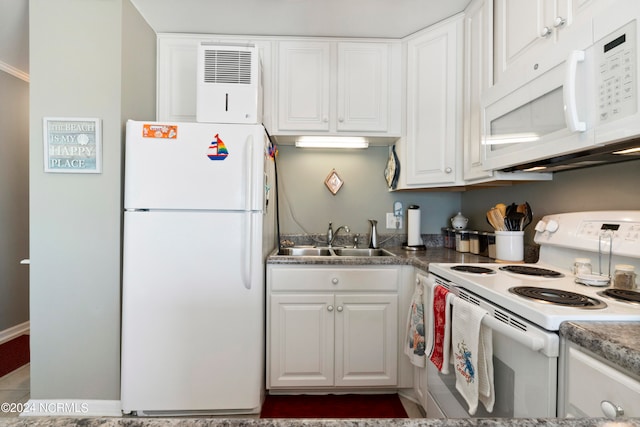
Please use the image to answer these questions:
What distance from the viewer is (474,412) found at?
1012mm

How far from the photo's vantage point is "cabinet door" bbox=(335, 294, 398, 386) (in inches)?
72.3

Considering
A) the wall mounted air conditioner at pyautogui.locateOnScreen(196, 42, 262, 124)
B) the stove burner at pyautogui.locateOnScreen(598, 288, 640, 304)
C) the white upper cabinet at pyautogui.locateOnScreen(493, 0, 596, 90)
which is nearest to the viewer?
the stove burner at pyautogui.locateOnScreen(598, 288, 640, 304)

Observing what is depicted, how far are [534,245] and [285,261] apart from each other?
1427 mm

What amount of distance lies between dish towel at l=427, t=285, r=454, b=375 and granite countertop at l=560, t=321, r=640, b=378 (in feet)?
1.61

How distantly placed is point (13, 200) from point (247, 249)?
2666 millimetres

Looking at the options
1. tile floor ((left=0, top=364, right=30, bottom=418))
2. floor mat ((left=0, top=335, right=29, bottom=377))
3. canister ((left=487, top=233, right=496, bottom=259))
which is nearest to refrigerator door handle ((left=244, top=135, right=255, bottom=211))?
canister ((left=487, top=233, right=496, bottom=259))

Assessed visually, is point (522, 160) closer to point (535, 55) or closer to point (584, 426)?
point (535, 55)

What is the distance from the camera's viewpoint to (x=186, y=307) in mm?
1624

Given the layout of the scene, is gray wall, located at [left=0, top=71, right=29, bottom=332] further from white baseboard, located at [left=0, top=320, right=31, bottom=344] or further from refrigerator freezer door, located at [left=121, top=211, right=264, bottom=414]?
refrigerator freezer door, located at [left=121, top=211, right=264, bottom=414]

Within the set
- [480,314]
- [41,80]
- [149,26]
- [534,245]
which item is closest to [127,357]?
[41,80]

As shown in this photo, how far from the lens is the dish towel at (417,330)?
5.01 ft

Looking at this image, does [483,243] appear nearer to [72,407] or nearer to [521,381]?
[521,381]

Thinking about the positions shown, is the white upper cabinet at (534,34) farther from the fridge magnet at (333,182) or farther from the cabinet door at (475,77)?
the fridge magnet at (333,182)

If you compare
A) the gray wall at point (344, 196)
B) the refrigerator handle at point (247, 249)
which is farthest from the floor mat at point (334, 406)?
the gray wall at point (344, 196)
